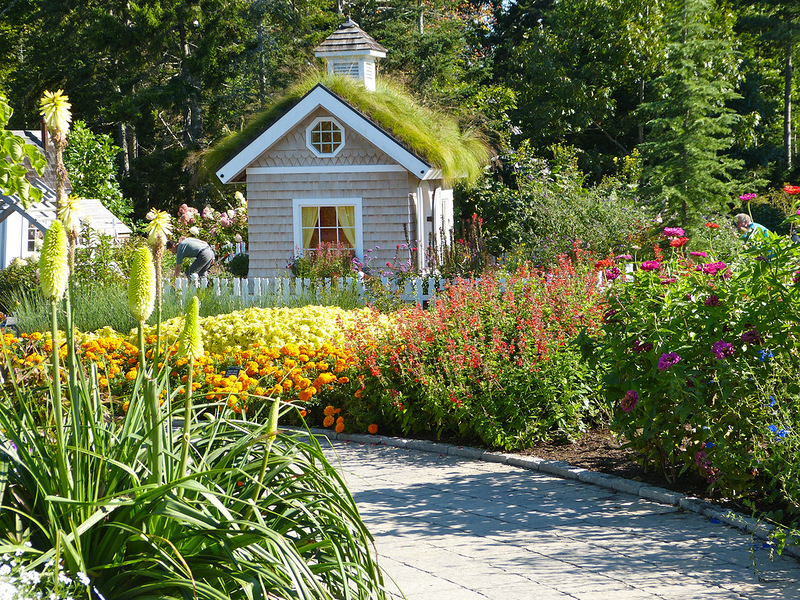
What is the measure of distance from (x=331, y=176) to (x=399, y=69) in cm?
1370

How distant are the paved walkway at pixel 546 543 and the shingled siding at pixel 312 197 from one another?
30.9 feet

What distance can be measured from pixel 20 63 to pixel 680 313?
1445 inches

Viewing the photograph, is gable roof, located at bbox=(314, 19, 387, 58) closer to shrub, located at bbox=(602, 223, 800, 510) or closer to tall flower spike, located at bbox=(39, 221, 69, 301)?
shrub, located at bbox=(602, 223, 800, 510)

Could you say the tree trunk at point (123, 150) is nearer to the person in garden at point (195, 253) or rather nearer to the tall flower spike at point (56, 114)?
the person in garden at point (195, 253)

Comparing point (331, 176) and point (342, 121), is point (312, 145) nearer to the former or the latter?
point (331, 176)

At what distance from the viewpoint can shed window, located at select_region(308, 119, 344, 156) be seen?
49.9 ft

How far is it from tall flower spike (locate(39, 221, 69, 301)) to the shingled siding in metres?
12.7

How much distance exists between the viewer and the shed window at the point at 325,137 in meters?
15.2

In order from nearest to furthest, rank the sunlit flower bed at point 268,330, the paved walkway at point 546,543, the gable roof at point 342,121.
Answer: the paved walkway at point 546,543 → the sunlit flower bed at point 268,330 → the gable roof at point 342,121

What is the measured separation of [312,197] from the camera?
15.3 metres

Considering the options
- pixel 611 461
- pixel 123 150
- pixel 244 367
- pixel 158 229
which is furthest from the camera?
pixel 123 150

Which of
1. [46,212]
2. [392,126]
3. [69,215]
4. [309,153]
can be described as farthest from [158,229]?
[46,212]

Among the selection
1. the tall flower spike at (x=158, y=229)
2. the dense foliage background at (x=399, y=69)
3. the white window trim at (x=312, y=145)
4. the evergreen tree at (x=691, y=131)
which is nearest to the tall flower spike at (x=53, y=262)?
the tall flower spike at (x=158, y=229)

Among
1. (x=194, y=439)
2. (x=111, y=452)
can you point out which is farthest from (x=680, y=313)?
(x=111, y=452)
